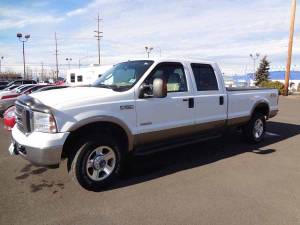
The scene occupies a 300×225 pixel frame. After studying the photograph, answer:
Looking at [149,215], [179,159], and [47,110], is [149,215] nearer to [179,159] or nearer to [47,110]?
[47,110]

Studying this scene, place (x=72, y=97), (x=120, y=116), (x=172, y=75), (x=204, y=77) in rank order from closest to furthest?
(x=72, y=97), (x=120, y=116), (x=172, y=75), (x=204, y=77)

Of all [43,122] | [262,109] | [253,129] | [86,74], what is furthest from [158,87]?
[86,74]

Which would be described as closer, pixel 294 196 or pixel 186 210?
pixel 186 210

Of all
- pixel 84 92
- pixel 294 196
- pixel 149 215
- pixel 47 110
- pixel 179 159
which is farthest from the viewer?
pixel 179 159

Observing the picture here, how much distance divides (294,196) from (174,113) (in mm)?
2220

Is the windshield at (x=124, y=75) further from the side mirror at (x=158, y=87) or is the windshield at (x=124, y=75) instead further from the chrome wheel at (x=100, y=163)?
the chrome wheel at (x=100, y=163)

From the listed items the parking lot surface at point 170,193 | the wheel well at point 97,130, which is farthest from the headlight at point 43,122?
the parking lot surface at point 170,193

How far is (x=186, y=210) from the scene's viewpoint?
13.1 feet

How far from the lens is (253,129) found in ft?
24.7

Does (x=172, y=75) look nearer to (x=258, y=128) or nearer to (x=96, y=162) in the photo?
(x=96, y=162)

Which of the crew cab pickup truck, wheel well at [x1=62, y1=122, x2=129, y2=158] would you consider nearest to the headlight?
the crew cab pickup truck

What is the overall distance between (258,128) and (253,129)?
0.81 feet

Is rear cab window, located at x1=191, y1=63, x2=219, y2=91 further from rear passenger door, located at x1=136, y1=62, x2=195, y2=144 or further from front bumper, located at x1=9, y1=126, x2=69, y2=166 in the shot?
front bumper, located at x1=9, y1=126, x2=69, y2=166

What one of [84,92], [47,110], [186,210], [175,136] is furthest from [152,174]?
[47,110]
